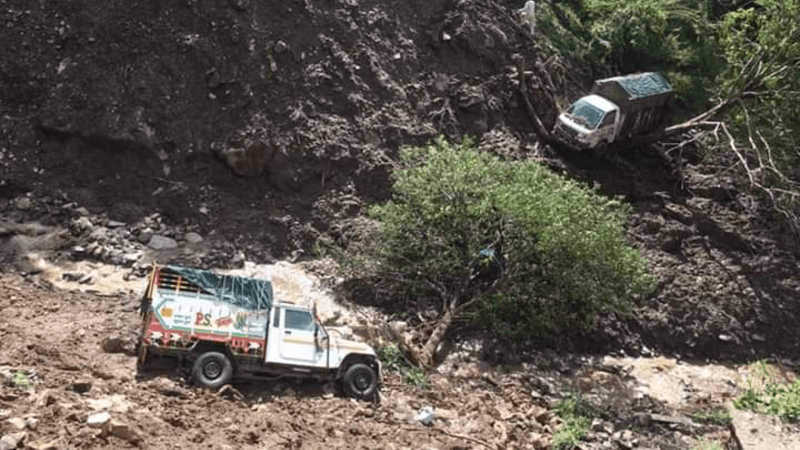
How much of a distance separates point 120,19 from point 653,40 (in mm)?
16711

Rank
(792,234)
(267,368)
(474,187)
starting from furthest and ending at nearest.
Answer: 1. (792,234)
2. (474,187)
3. (267,368)

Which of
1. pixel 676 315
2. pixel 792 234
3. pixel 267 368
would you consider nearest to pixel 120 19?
pixel 267 368

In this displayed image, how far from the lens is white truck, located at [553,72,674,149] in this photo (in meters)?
20.3

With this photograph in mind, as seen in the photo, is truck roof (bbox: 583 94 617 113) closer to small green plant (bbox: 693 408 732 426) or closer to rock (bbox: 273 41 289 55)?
rock (bbox: 273 41 289 55)

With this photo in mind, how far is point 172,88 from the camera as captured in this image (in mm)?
18344

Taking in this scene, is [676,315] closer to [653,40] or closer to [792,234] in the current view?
[792,234]

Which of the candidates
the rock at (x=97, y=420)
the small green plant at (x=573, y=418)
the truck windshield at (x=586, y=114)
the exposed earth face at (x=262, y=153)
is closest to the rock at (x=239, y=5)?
the exposed earth face at (x=262, y=153)

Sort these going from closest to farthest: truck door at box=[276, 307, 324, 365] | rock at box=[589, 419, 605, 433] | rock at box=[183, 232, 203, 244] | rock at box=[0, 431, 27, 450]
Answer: rock at box=[0, 431, 27, 450] → truck door at box=[276, 307, 324, 365] → rock at box=[589, 419, 605, 433] → rock at box=[183, 232, 203, 244]

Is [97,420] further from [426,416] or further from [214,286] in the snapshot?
[426,416]

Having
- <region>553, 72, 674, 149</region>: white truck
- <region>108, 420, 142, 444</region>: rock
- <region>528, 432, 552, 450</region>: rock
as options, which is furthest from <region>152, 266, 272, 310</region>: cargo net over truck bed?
<region>553, 72, 674, 149</region>: white truck

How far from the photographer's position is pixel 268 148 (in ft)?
59.4

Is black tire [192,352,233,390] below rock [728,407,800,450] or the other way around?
the other way around

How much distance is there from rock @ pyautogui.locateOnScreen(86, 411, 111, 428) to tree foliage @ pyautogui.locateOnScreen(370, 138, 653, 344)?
767cm

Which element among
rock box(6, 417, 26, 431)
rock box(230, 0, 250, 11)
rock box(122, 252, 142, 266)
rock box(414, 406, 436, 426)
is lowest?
rock box(414, 406, 436, 426)
